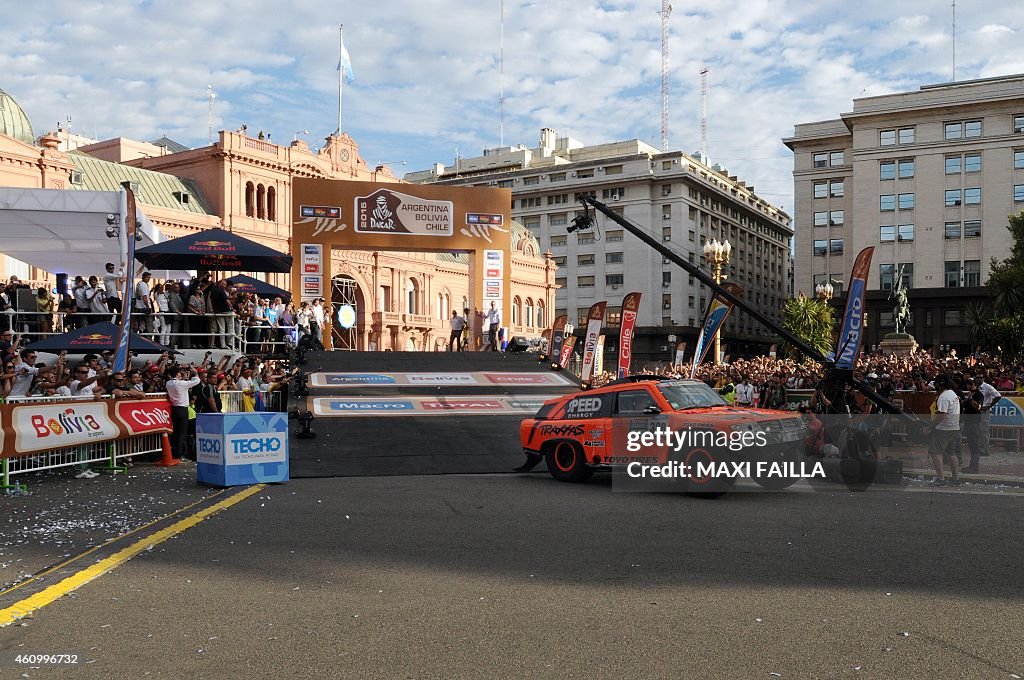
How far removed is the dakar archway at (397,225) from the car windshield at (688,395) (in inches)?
813

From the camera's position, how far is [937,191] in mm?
73750

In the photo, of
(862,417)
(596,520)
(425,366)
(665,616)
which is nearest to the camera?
(665,616)

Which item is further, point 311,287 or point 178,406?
point 311,287

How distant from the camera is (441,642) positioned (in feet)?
18.4

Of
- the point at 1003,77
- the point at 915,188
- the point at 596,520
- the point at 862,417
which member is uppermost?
the point at 1003,77

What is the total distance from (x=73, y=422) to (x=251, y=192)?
48025mm

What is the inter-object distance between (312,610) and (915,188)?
78430mm

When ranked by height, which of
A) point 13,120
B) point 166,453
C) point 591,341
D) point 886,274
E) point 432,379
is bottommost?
point 166,453

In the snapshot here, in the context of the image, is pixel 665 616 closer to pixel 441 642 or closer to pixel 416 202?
pixel 441 642

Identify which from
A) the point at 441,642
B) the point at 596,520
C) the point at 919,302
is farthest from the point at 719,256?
the point at 919,302

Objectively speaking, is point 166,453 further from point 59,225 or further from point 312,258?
point 312,258

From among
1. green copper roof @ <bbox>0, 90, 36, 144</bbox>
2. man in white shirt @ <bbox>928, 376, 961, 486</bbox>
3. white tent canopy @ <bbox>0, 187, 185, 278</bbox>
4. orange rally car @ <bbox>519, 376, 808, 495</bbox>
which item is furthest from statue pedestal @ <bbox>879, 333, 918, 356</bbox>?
green copper roof @ <bbox>0, 90, 36, 144</bbox>

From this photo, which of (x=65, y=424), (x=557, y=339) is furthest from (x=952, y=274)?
(x=65, y=424)

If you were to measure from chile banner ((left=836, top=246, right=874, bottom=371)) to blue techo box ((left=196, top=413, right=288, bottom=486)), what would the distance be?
9.65 metres
